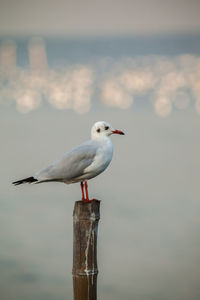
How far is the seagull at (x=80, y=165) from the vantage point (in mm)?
9922

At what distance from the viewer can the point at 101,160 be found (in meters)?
10.1

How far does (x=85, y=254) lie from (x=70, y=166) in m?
2.42

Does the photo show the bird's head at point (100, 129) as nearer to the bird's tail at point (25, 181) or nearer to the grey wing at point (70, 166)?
the grey wing at point (70, 166)

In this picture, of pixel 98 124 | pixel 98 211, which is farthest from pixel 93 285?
pixel 98 124

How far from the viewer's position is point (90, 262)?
8.01 m

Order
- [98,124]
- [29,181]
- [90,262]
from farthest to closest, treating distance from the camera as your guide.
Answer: [98,124] < [29,181] < [90,262]

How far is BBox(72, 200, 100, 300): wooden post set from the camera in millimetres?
7977

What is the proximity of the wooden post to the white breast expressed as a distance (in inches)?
79.1

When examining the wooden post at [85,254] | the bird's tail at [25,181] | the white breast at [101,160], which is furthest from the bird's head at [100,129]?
the wooden post at [85,254]

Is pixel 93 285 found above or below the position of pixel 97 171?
below

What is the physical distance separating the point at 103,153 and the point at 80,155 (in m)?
0.49

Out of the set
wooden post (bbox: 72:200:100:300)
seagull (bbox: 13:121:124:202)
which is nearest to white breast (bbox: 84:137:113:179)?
seagull (bbox: 13:121:124:202)

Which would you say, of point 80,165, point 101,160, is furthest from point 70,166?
point 101,160

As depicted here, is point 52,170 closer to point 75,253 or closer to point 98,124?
point 98,124
